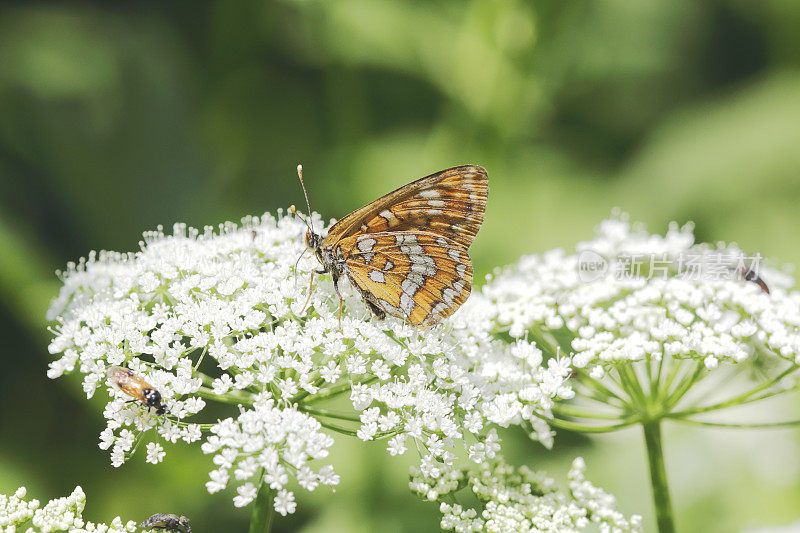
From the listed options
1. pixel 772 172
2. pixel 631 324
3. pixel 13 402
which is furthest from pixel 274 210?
pixel 772 172

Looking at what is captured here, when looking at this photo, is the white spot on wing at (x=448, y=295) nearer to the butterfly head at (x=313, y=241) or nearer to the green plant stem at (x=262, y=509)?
the butterfly head at (x=313, y=241)

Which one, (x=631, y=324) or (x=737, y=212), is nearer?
(x=631, y=324)

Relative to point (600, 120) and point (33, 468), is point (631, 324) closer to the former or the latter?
point (33, 468)

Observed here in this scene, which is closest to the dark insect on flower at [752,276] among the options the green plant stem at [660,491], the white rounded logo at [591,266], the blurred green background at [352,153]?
the white rounded logo at [591,266]

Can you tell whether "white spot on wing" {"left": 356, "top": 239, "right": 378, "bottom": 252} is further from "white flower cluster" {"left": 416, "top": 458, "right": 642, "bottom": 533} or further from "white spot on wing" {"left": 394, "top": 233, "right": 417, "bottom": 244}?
"white flower cluster" {"left": 416, "top": 458, "right": 642, "bottom": 533}

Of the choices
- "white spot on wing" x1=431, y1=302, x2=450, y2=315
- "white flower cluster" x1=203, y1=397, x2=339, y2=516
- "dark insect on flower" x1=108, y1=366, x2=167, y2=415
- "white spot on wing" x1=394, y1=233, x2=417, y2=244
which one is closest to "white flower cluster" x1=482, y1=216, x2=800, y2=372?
"white spot on wing" x1=431, y1=302, x2=450, y2=315

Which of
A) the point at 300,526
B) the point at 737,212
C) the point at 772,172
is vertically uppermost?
the point at 772,172
